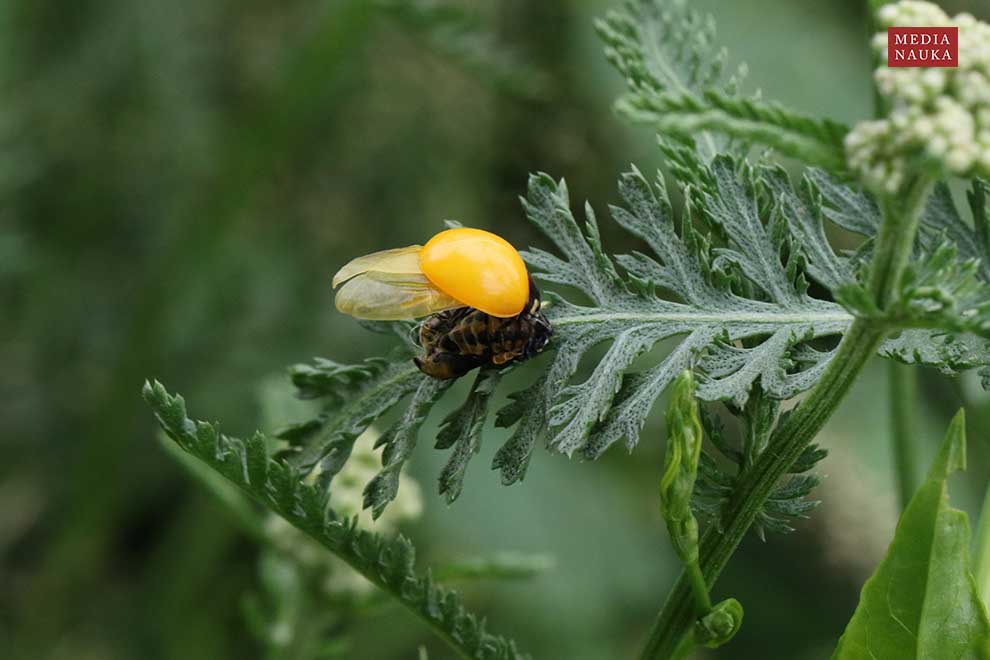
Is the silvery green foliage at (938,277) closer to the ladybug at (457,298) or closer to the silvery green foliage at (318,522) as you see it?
the ladybug at (457,298)

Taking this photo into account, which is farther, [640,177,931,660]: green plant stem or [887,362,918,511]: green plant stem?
[887,362,918,511]: green plant stem

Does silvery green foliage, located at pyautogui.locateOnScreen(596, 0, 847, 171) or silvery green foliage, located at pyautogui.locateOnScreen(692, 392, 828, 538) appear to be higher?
silvery green foliage, located at pyautogui.locateOnScreen(596, 0, 847, 171)

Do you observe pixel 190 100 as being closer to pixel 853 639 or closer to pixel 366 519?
pixel 366 519

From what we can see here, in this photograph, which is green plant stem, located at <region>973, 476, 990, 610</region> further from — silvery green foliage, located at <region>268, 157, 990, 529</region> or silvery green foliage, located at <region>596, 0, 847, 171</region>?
silvery green foliage, located at <region>596, 0, 847, 171</region>

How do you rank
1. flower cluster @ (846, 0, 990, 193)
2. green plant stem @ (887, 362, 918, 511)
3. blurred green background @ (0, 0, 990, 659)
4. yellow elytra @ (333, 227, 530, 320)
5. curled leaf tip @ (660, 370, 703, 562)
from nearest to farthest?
1. flower cluster @ (846, 0, 990, 193)
2. curled leaf tip @ (660, 370, 703, 562)
3. yellow elytra @ (333, 227, 530, 320)
4. green plant stem @ (887, 362, 918, 511)
5. blurred green background @ (0, 0, 990, 659)

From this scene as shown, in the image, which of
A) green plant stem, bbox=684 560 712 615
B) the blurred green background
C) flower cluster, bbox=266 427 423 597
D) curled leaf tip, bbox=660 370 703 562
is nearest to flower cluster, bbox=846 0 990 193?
curled leaf tip, bbox=660 370 703 562

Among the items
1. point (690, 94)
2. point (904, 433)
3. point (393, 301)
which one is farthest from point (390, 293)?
point (904, 433)
